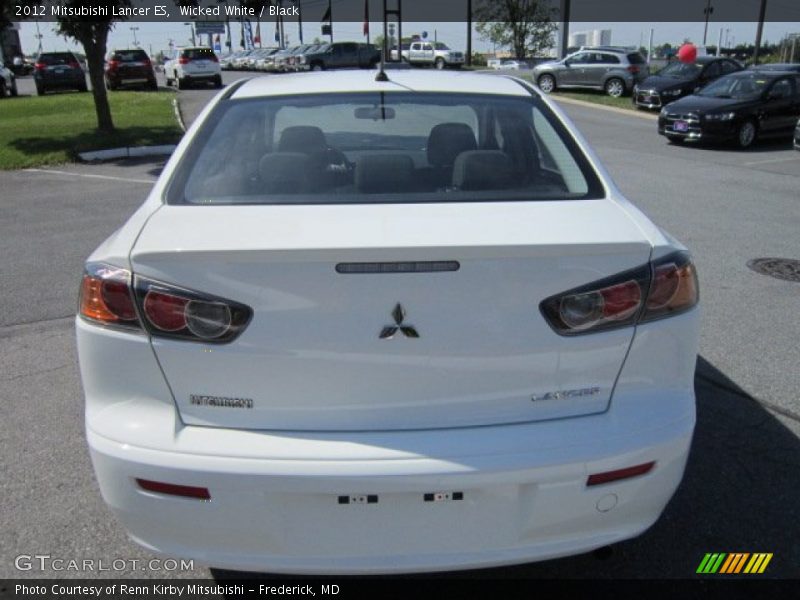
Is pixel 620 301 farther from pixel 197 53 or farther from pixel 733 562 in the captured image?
pixel 197 53

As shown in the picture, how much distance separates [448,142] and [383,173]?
562 mm

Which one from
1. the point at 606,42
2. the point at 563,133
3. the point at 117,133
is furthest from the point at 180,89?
the point at 606,42

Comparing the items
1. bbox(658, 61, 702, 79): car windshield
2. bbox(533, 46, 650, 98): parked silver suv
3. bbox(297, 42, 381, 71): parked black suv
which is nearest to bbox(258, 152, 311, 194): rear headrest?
bbox(658, 61, 702, 79): car windshield

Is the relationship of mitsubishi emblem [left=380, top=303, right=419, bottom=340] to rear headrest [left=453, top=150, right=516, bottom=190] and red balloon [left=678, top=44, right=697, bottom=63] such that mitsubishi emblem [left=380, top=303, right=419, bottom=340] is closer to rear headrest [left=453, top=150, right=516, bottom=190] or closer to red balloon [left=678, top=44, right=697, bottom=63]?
rear headrest [left=453, top=150, right=516, bottom=190]

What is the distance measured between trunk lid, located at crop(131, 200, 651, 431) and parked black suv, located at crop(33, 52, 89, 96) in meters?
31.0

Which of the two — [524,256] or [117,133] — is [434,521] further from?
[117,133]

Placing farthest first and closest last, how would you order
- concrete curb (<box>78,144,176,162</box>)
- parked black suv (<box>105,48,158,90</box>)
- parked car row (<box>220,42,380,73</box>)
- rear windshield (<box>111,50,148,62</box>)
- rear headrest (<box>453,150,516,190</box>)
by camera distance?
parked car row (<box>220,42,380,73</box>) < rear windshield (<box>111,50,148,62</box>) < parked black suv (<box>105,48,158,90</box>) < concrete curb (<box>78,144,176,162</box>) < rear headrest (<box>453,150,516,190</box>)

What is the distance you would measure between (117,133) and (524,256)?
49.2 feet

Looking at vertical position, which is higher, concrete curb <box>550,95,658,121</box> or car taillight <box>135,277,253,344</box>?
car taillight <box>135,277,253,344</box>

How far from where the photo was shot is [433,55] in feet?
174

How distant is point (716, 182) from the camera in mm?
11328

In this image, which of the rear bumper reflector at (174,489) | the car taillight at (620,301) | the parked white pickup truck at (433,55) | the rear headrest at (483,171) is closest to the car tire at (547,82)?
the parked white pickup truck at (433,55)

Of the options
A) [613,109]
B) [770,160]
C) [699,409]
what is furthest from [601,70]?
[699,409]

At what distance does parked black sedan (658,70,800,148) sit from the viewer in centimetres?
1518
